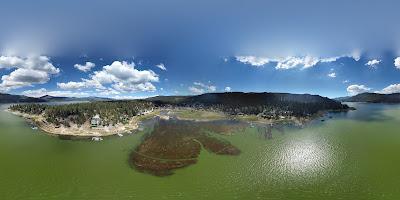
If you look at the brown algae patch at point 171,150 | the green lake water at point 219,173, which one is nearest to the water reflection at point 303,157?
the green lake water at point 219,173

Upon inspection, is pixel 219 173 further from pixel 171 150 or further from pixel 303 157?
pixel 303 157

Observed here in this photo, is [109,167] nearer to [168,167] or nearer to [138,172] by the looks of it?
[138,172]

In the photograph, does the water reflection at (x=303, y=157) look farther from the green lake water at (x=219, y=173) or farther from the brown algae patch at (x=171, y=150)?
the brown algae patch at (x=171, y=150)

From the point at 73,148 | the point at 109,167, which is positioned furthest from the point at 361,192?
the point at 73,148

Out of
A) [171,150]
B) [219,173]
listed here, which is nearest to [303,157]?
[219,173]

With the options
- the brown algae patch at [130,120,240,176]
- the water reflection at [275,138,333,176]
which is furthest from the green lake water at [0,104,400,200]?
the brown algae patch at [130,120,240,176]

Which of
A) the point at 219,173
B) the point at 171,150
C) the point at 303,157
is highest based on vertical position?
the point at 171,150
